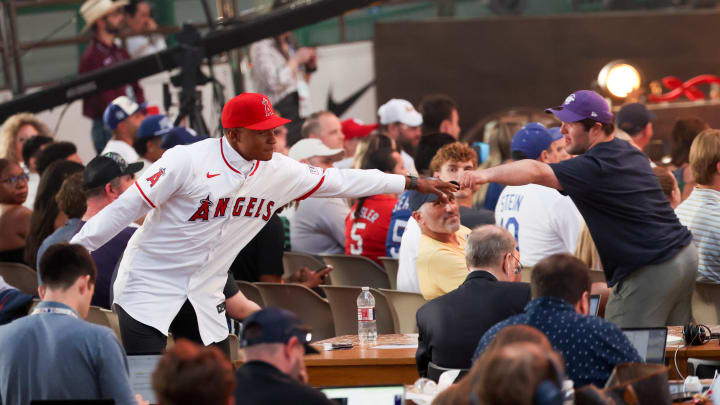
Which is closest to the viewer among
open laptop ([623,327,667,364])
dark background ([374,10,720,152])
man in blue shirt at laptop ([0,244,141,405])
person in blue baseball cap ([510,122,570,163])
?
man in blue shirt at laptop ([0,244,141,405])

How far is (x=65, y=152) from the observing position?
813 centimetres

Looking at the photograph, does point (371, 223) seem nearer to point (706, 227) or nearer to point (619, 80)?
point (706, 227)

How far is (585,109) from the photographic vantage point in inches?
213

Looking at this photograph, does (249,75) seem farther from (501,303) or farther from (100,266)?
(501,303)

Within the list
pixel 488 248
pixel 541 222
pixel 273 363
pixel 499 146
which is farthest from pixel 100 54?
pixel 273 363

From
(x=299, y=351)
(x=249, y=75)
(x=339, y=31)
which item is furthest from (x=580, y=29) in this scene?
(x=299, y=351)

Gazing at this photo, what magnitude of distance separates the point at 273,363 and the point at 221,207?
64.5 inches

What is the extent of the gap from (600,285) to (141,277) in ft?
8.80

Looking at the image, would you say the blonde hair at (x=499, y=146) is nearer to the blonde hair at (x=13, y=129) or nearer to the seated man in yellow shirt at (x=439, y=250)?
the seated man in yellow shirt at (x=439, y=250)

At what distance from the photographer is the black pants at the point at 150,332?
4.67 meters

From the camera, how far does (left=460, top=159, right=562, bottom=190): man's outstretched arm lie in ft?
16.5

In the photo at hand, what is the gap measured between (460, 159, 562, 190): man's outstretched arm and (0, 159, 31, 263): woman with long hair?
3394 mm

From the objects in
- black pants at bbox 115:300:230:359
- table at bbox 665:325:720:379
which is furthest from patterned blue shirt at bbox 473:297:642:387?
black pants at bbox 115:300:230:359

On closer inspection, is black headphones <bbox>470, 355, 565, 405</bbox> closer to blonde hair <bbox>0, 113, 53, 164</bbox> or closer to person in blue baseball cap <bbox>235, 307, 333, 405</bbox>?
person in blue baseball cap <bbox>235, 307, 333, 405</bbox>
